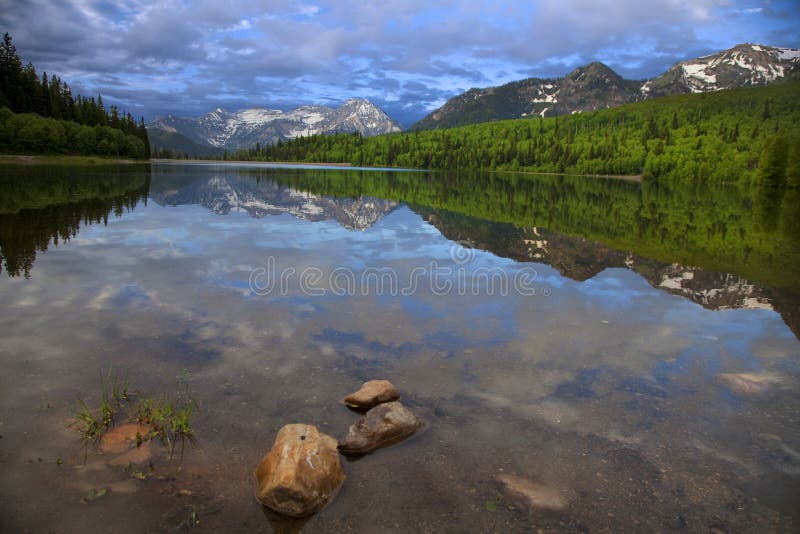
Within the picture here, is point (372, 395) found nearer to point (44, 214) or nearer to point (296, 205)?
point (44, 214)

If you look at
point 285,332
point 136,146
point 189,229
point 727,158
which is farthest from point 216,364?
point 727,158

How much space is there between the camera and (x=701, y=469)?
7.56 m

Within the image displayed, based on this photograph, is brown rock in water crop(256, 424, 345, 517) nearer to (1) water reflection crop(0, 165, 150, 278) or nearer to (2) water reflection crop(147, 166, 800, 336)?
(2) water reflection crop(147, 166, 800, 336)

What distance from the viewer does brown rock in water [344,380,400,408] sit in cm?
894

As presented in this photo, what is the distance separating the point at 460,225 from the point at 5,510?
30.0 metres

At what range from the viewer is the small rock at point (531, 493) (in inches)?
263

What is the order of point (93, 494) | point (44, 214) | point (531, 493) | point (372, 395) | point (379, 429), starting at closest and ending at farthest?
point (93, 494) < point (531, 493) < point (379, 429) < point (372, 395) < point (44, 214)

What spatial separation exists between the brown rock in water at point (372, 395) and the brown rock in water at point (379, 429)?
1.97ft

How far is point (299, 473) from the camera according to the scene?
6.57m

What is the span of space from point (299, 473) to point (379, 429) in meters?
1.75

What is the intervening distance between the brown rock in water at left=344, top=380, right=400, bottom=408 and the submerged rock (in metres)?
7.38

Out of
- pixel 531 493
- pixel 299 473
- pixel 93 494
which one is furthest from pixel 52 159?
pixel 531 493

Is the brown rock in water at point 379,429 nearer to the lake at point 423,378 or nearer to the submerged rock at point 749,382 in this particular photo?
the lake at point 423,378

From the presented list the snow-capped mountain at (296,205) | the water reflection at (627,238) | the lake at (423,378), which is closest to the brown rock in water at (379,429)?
the lake at (423,378)
